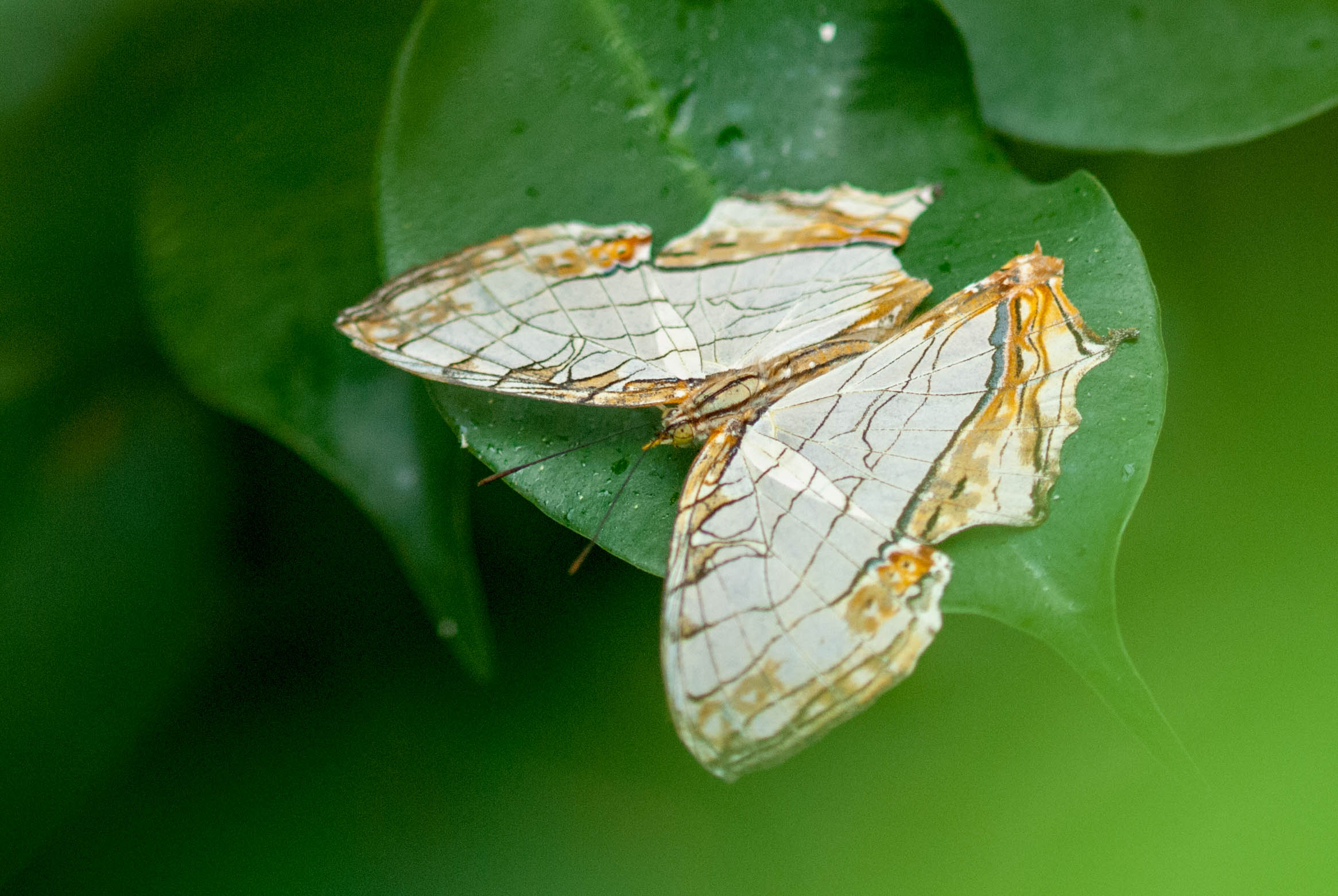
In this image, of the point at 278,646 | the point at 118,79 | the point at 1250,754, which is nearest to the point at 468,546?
the point at 278,646

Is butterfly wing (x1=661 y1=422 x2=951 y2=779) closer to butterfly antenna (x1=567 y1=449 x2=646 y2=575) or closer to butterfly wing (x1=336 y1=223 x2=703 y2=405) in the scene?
butterfly antenna (x1=567 y1=449 x2=646 y2=575)

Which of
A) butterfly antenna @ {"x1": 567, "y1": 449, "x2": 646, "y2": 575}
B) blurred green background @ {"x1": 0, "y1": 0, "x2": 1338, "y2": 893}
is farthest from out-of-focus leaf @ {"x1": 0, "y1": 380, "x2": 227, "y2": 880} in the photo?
butterfly antenna @ {"x1": 567, "y1": 449, "x2": 646, "y2": 575}

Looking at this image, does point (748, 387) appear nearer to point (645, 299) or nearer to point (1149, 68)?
point (645, 299)

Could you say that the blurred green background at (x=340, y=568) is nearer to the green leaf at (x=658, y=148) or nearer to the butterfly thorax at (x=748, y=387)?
the green leaf at (x=658, y=148)

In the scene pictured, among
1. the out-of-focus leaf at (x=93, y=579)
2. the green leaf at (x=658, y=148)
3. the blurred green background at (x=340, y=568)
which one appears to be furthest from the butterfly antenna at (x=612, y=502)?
the out-of-focus leaf at (x=93, y=579)

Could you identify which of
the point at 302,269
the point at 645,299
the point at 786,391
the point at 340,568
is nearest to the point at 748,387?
the point at 786,391

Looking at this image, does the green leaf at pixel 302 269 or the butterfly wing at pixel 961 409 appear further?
the green leaf at pixel 302 269

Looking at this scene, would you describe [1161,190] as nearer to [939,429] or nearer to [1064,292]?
[1064,292]
